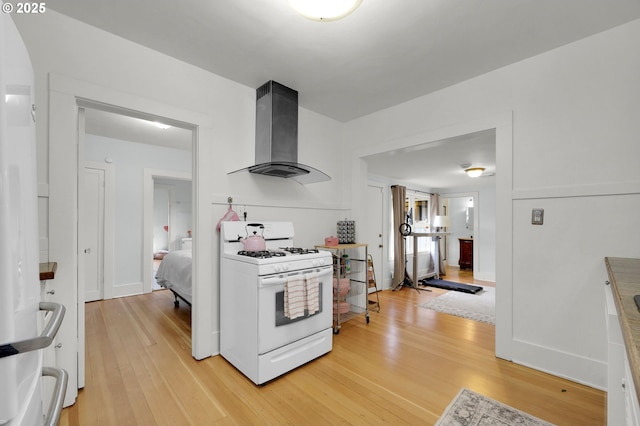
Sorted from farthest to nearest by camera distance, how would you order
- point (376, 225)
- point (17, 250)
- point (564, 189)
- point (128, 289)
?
1. point (376, 225)
2. point (128, 289)
3. point (564, 189)
4. point (17, 250)

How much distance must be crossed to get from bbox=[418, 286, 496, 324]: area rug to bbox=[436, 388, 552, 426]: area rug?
185cm

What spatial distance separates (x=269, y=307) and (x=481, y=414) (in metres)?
1.55

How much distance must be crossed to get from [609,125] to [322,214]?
2.66 metres

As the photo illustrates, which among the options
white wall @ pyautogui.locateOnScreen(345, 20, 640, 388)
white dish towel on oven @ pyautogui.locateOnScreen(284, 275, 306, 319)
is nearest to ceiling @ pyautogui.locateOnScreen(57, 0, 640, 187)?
white wall @ pyautogui.locateOnScreen(345, 20, 640, 388)

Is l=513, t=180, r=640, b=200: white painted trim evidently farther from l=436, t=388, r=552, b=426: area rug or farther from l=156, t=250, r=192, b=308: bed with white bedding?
l=156, t=250, r=192, b=308: bed with white bedding

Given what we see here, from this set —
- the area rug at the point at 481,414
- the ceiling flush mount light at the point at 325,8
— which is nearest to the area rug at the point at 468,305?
the area rug at the point at 481,414

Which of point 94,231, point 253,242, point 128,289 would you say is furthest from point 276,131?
point 128,289

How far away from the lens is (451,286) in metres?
5.45

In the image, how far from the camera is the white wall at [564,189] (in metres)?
1.96

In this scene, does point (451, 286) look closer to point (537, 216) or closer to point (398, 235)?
point (398, 235)

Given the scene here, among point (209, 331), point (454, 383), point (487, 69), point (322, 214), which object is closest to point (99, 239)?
point (209, 331)

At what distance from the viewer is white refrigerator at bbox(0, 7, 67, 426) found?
1.72 ft

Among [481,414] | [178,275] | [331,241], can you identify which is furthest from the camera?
[178,275]

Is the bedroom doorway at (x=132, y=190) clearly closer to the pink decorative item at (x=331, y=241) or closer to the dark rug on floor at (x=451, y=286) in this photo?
the pink decorative item at (x=331, y=241)
